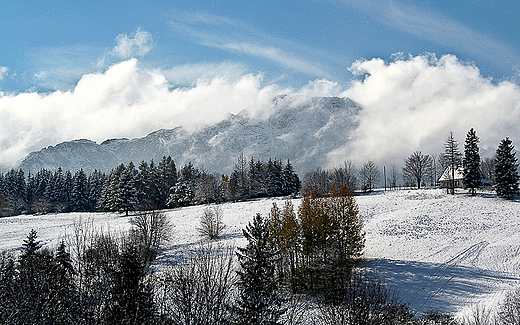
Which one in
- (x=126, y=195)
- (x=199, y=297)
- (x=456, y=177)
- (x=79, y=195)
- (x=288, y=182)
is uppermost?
(x=288, y=182)

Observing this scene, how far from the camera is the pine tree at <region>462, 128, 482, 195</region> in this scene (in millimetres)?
56531

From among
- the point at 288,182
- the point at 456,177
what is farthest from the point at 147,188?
the point at 456,177

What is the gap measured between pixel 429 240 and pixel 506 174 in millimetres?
27511

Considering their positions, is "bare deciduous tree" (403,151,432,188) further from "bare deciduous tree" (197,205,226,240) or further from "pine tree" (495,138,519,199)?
"bare deciduous tree" (197,205,226,240)

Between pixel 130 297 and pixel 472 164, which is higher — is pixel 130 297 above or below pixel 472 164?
below

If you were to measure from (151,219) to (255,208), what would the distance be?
22.6m

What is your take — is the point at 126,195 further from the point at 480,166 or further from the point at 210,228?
the point at 480,166

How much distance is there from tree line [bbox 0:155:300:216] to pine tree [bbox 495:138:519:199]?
141 feet

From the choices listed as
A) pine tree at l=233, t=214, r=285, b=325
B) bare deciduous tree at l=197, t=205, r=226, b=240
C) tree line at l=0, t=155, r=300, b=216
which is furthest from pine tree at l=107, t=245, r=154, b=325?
tree line at l=0, t=155, r=300, b=216

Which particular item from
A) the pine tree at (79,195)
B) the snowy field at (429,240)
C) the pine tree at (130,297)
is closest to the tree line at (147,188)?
the pine tree at (79,195)

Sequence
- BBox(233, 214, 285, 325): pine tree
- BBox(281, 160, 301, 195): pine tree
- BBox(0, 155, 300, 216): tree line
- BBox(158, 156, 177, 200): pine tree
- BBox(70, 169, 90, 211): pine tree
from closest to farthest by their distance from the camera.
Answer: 1. BBox(233, 214, 285, 325): pine tree
2. BBox(0, 155, 300, 216): tree line
3. BBox(70, 169, 90, 211): pine tree
4. BBox(158, 156, 177, 200): pine tree
5. BBox(281, 160, 301, 195): pine tree

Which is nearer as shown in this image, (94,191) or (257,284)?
(257,284)

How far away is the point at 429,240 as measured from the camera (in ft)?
121

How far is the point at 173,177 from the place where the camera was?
8475cm
